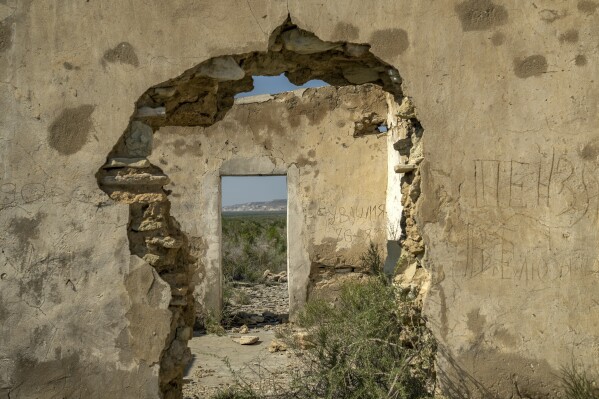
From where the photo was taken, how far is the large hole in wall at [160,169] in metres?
3.27

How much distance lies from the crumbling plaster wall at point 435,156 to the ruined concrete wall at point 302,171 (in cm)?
394

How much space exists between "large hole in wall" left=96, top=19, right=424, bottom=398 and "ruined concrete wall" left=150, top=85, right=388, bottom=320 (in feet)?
11.9

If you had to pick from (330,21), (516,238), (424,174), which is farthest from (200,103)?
(516,238)

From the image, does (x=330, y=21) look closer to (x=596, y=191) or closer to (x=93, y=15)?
(x=93, y=15)

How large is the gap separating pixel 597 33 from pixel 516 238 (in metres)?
1.31

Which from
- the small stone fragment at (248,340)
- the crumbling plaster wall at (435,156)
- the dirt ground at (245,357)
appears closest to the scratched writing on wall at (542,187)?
the crumbling plaster wall at (435,156)

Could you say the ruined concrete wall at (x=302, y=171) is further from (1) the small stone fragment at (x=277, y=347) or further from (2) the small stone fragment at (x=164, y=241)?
(2) the small stone fragment at (x=164, y=241)

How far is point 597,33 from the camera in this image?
3209 millimetres

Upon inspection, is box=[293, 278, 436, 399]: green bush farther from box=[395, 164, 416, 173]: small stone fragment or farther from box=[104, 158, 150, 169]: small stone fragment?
box=[104, 158, 150, 169]: small stone fragment

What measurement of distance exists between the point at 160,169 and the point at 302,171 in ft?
13.2

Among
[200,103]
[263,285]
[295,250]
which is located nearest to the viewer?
[200,103]

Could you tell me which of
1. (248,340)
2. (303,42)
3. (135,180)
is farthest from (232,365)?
(303,42)

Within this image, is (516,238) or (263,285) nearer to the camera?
(516,238)

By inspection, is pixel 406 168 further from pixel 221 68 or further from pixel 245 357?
pixel 245 357
